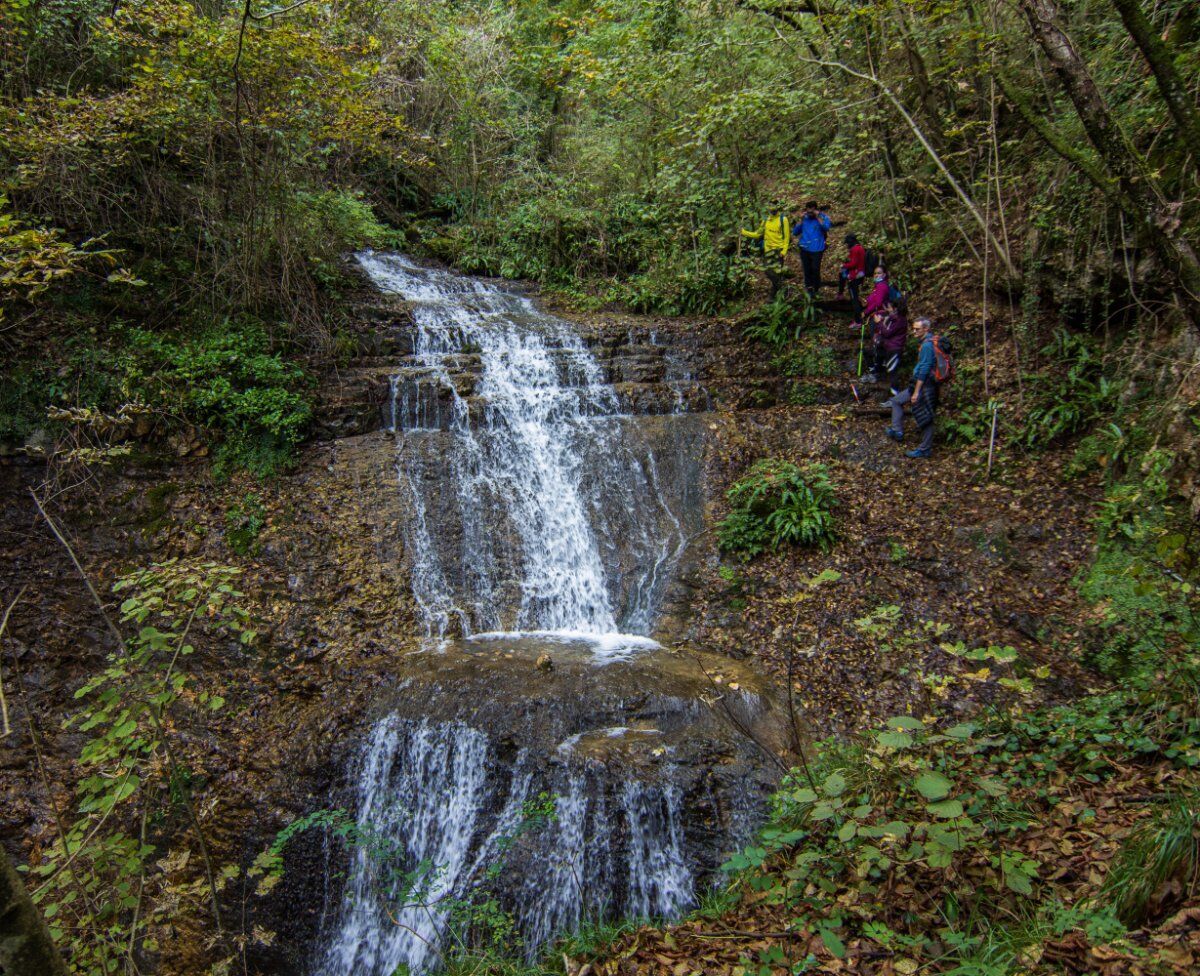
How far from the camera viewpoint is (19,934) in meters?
1.89

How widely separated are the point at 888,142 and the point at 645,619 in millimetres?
9120

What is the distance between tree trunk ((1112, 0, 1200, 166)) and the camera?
4105 millimetres

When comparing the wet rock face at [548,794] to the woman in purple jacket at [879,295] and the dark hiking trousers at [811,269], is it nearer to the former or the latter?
the woman in purple jacket at [879,295]

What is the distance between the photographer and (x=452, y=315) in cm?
1188

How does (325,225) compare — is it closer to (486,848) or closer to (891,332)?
(891,332)

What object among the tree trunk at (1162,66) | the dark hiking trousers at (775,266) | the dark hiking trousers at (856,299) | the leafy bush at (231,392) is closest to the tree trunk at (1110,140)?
the tree trunk at (1162,66)

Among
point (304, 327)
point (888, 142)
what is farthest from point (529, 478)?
point (888, 142)

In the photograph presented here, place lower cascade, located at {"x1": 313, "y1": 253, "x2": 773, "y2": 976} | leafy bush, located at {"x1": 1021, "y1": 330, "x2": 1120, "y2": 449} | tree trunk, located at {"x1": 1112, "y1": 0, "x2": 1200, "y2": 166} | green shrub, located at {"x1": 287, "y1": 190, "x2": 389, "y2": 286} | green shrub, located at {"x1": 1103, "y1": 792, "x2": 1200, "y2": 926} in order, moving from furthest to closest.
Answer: green shrub, located at {"x1": 287, "y1": 190, "x2": 389, "y2": 286}, leafy bush, located at {"x1": 1021, "y1": 330, "x2": 1120, "y2": 449}, lower cascade, located at {"x1": 313, "y1": 253, "x2": 773, "y2": 976}, tree trunk, located at {"x1": 1112, "y1": 0, "x2": 1200, "y2": 166}, green shrub, located at {"x1": 1103, "y1": 792, "x2": 1200, "y2": 926}

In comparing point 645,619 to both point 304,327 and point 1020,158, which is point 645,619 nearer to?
point 304,327

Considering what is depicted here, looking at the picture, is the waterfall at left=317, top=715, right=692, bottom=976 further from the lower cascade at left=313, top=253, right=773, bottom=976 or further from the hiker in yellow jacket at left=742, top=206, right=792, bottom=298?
the hiker in yellow jacket at left=742, top=206, right=792, bottom=298

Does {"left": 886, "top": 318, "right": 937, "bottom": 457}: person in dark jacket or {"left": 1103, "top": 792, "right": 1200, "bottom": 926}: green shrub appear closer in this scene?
{"left": 1103, "top": 792, "right": 1200, "bottom": 926}: green shrub

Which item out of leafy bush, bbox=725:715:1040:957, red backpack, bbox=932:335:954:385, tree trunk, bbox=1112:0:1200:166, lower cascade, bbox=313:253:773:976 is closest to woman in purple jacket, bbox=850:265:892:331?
red backpack, bbox=932:335:954:385

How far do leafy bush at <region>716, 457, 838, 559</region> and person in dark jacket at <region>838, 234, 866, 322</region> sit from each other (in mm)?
3848

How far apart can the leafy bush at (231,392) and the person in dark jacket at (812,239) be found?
28.0 ft
